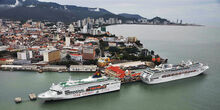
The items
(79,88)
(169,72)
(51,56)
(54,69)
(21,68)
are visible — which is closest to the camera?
(79,88)

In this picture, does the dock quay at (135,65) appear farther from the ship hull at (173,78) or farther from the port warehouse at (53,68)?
the ship hull at (173,78)

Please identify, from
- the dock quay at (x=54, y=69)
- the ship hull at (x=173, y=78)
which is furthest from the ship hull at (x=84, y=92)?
the dock quay at (x=54, y=69)

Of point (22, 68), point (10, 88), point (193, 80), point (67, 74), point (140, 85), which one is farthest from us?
point (22, 68)

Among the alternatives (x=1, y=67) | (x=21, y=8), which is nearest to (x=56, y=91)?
(x=1, y=67)

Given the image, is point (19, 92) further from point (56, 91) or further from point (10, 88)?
point (56, 91)

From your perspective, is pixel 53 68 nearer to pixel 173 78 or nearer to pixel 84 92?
pixel 84 92

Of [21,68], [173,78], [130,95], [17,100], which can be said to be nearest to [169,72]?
[173,78]

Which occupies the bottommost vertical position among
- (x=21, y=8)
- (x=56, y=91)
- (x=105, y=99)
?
(x=105, y=99)
